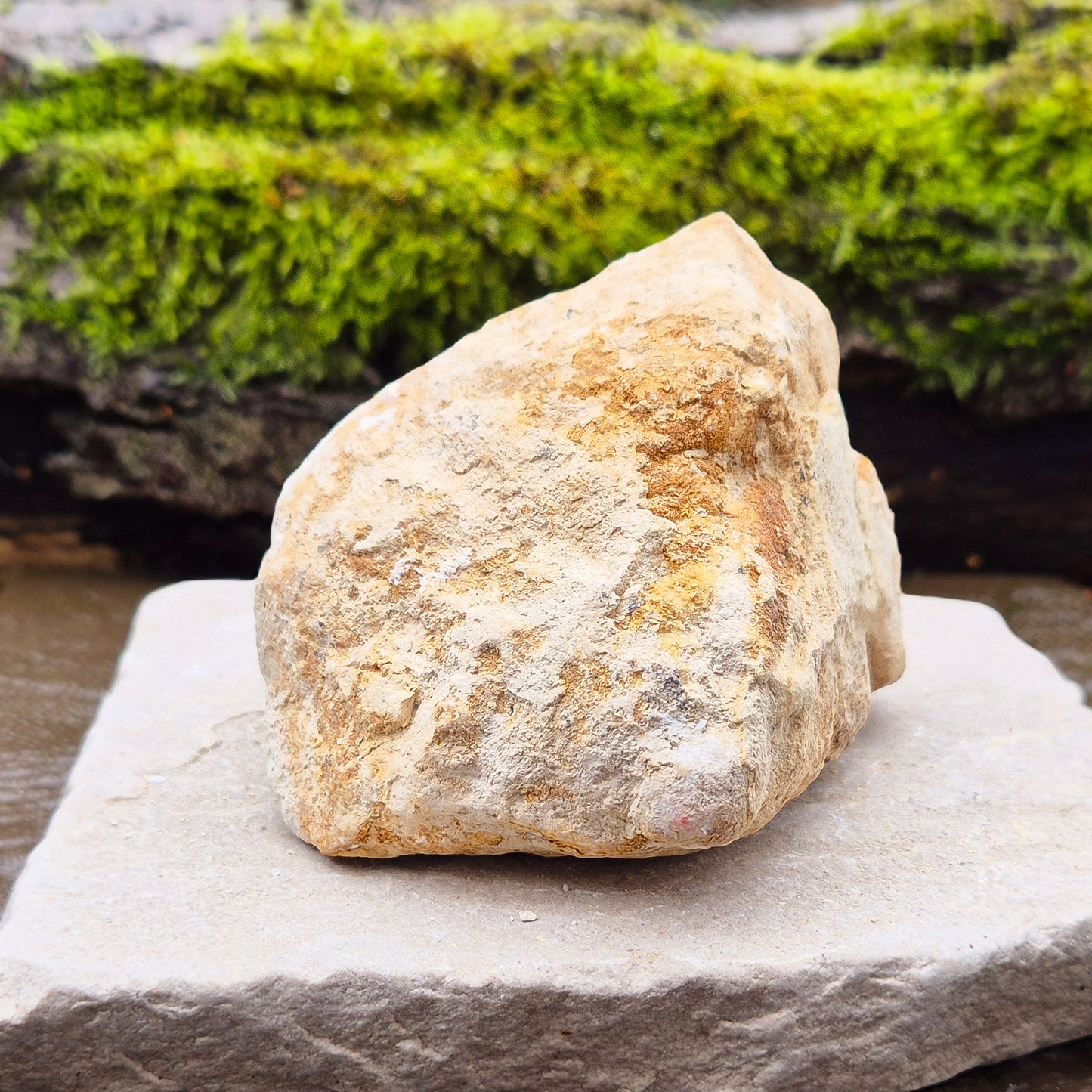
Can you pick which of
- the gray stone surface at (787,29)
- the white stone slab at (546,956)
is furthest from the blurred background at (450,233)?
the white stone slab at (546,956)

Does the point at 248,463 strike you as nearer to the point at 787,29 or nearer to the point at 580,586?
the point at 580,586

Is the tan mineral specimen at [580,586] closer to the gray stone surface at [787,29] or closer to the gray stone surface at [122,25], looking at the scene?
the gray stone surface at [122,25]

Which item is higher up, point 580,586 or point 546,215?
point 546,215

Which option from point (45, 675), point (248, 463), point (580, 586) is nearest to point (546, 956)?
point (580, 586)

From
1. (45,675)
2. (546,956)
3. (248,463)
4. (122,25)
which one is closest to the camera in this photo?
(546,956)

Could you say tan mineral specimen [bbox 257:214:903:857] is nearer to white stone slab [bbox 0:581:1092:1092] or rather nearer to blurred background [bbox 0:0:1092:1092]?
white stone slab [bbox 0:581:1092:1092]

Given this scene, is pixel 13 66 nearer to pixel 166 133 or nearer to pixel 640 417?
pixel 166 133

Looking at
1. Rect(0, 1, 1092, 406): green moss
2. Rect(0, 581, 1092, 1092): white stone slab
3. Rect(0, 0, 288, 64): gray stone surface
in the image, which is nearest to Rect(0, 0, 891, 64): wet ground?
Rect(0, 0, 288, 64): gray stone surface
